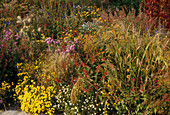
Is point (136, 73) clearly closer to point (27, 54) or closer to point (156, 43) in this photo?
point (156, 43)

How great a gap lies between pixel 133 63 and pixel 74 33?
211 cm

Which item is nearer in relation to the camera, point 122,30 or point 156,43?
point 156,43

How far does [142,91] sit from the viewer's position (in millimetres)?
3744

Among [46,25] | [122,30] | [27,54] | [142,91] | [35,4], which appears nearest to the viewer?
[142,91]

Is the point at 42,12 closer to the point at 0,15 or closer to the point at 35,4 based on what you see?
the point at 35,4

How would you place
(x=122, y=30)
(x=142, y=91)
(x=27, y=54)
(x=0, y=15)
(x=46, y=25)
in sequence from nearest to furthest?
(x=142, y=91), (x=122, y=30), (x=27, y=54), (x=46, y=25), (x=0, y=15)

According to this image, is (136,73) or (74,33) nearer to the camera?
(136,73)

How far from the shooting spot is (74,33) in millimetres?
5742

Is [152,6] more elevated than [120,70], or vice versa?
[152,6]

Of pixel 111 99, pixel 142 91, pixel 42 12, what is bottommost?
pixel 111 99

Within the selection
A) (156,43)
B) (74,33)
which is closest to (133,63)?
(156,43)

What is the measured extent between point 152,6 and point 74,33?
226cm

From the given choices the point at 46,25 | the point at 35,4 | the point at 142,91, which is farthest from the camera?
the point at 35,4

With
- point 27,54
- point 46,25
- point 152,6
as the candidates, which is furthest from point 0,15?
point 152,6
